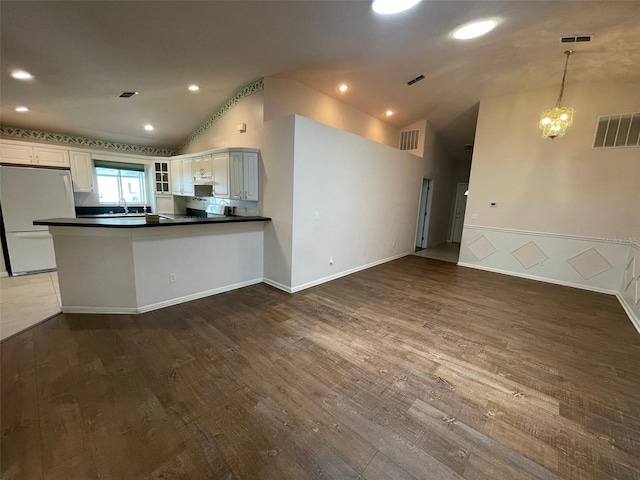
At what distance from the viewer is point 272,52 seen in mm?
3102

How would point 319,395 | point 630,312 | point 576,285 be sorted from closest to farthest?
point 319,395 → point 630,312 → point 576,285

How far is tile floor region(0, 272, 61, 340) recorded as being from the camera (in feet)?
8.97

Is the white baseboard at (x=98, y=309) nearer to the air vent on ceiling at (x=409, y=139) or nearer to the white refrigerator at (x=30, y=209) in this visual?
the white refrigerator at (x=30, y=209)

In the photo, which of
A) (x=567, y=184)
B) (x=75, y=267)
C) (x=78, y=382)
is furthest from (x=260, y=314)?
(x=567, y=184)

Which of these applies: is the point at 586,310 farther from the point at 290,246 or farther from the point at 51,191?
the point at 51,191

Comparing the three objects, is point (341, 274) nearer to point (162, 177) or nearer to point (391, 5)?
point (391, 5)

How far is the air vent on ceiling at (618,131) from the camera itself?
4043mm

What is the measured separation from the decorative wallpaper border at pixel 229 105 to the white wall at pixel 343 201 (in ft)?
3.67

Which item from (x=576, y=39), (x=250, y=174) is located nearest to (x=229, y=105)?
(x=250, y=174)

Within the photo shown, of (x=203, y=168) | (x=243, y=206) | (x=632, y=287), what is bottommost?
(x=632, y=287)

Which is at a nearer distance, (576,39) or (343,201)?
(576,39)

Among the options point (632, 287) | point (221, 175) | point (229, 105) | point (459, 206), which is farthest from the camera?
point (459, 206)

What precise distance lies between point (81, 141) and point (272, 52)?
512cm

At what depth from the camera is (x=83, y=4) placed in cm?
211
